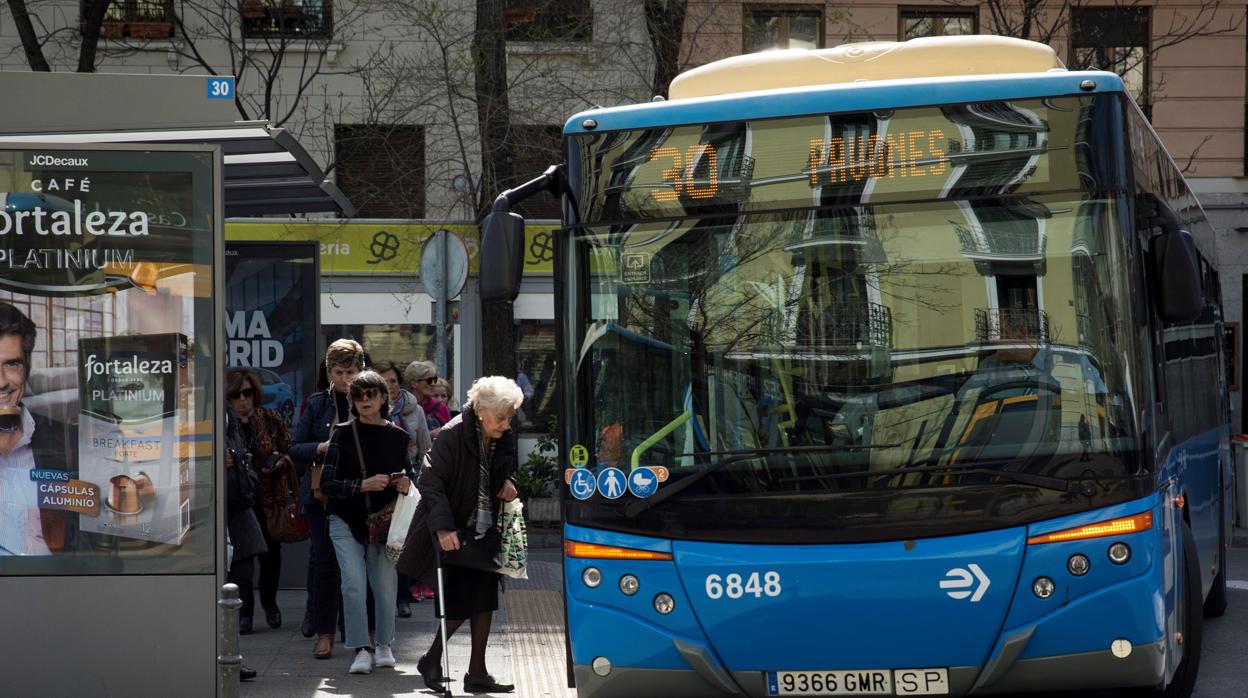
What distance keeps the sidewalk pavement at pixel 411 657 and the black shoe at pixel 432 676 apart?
58mm

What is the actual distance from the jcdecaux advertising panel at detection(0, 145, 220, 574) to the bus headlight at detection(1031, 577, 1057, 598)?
12.0ft

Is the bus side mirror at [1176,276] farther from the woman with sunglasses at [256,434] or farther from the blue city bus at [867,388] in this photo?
the woman with sunglasses at [256,434]

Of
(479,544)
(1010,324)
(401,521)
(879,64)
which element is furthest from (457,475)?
(1010,324)

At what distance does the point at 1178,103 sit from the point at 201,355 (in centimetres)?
1901

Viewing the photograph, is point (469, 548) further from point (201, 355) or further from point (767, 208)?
point (767, 208)

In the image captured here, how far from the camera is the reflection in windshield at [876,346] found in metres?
6.02

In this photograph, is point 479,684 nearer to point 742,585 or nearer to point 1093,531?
point 742,585

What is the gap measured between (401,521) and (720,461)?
9.16ft

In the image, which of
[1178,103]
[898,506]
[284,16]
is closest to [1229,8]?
[1178,103]

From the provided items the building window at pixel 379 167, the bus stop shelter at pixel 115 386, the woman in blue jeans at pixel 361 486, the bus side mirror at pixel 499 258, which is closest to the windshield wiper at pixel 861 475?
the bus side mirror at pixel 499 258

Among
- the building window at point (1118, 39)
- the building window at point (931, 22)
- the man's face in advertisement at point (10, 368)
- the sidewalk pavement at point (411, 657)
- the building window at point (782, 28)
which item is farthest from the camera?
the building window at point (931, 22)

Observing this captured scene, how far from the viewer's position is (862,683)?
6035 millimetres

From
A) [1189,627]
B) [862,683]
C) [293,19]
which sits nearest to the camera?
[862,683]

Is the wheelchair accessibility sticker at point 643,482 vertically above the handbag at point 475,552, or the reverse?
the wheelchair accessibility sticker at point 643,482
